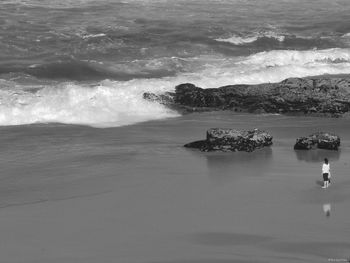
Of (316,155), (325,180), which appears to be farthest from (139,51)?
(325,180)

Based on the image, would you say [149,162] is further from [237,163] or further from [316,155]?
[316,155]

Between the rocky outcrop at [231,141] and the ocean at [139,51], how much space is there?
189 inches

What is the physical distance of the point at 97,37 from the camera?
134ft

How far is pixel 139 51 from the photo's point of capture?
38.4 m

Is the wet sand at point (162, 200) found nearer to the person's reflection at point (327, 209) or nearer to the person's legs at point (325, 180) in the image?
the person's reflection at point (327, 209)

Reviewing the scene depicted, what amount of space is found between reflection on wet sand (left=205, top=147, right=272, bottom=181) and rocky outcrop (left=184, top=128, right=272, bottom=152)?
21 cm

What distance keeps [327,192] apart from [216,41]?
27163mm

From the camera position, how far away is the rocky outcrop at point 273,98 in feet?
79.2

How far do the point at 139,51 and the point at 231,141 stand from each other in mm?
20370

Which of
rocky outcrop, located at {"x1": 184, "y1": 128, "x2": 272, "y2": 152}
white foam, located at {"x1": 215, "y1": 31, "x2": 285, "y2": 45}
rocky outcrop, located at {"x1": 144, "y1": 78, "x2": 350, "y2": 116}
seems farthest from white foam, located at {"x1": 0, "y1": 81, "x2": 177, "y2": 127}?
white foam, located at {"x1": 215, "y1": 31, "x2": 285, "y2": 45}

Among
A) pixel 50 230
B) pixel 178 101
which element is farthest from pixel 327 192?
pixel 178 101

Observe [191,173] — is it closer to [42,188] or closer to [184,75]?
[42,188]

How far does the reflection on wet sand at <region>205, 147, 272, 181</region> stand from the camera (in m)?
Result: 16.9

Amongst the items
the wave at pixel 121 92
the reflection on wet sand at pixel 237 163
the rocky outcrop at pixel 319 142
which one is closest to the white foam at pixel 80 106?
the wave at pixel 121 92
